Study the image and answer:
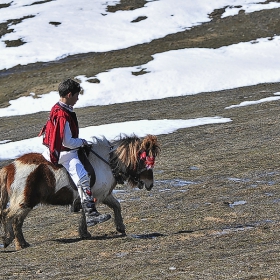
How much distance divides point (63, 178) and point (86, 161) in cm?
52

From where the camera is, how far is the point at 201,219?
1198cm

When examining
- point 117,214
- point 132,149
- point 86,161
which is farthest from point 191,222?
point 86,161

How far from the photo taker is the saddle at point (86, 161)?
11047mm

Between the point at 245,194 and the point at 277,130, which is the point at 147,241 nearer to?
the point at 245,194

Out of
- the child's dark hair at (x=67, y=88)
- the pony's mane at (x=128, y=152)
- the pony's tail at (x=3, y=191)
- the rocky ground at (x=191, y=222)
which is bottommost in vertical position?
the rocky ground at (x=191, y=222)

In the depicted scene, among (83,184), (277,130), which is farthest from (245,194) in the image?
(277,130)

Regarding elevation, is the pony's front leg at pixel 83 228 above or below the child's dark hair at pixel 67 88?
below

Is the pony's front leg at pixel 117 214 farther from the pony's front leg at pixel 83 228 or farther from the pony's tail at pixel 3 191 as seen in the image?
the pony's tail at pixel 3 191

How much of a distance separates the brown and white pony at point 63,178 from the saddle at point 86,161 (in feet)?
0.28

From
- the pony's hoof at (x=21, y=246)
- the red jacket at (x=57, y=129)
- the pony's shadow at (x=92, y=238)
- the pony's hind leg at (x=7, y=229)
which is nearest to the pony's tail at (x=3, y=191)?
the pony's hind leg at (x=7, y=229)

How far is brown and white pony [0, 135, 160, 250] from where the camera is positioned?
10.9 meters

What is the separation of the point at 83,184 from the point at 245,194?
190 inches

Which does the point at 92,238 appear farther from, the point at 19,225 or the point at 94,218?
the point at 19,225

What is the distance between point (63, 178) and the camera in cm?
1096
